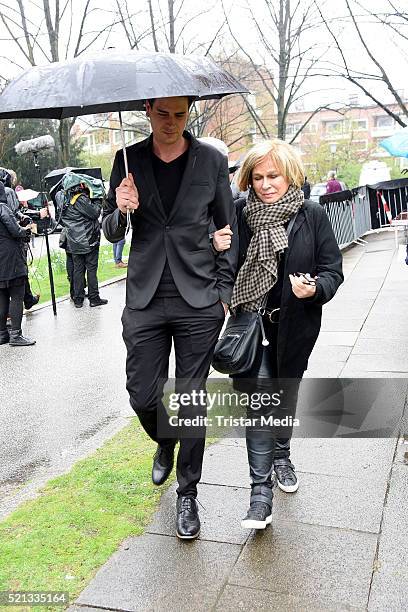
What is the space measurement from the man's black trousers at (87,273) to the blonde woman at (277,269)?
7605 mm

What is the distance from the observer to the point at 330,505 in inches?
140

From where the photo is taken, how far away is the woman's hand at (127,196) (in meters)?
3.22

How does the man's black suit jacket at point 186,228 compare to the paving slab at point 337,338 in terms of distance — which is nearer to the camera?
the man's black suit jacket at point 186,228

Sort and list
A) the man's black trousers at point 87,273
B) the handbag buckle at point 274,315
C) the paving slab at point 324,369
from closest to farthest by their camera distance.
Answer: the handbag buckle at point 274,315 < the paving slab at point 324,369 < the man's black trousers at point 87,273

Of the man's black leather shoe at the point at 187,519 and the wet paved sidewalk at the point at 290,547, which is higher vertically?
the man's black leather shoe at the point at 187,519

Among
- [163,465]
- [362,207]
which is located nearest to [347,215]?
[362,207]

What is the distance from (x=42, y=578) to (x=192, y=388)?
1062 mm

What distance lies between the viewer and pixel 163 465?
3883mm

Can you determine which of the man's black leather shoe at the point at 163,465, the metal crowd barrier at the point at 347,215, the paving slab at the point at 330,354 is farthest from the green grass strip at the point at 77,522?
the metal crowd barrier at the point at 347,215

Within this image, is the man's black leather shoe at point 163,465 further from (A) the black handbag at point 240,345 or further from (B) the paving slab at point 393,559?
(B) the paving slab at point 393,559

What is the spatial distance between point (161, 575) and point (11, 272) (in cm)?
592

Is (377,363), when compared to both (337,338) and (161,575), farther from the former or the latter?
(161,575)

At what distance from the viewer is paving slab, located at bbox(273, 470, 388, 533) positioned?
3392mm

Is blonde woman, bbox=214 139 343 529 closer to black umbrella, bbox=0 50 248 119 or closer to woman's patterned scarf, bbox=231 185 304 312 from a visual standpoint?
woman's patterned scarf, bbox=231 185 304 312
